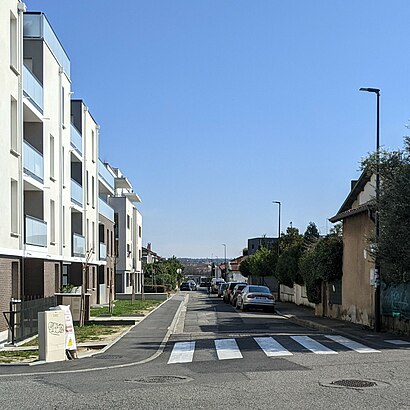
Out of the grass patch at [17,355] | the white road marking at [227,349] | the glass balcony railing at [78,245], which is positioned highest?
the glass balcony railing at [78,245]

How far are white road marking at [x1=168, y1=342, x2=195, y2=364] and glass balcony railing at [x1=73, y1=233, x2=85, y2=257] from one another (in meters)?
18.2

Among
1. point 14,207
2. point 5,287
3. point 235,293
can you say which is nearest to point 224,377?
point 5,287

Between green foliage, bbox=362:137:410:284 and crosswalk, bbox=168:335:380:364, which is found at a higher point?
green foliage, bbox=362:137:410:284

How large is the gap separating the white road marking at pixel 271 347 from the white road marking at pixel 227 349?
67 centimetres

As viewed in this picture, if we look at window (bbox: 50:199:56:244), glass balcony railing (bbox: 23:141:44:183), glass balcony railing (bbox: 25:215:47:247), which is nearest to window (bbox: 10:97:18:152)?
glass balcony railing (bbox: 23:141:44:183)

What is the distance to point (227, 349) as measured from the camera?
18219mm

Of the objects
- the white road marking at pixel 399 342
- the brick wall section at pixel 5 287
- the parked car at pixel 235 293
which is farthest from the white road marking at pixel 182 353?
the parked car at pixel 235 293

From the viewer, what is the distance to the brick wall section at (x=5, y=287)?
74.7ft

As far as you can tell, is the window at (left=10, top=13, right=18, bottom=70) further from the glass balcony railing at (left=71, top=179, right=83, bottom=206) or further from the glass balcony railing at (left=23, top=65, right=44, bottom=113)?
the glass balcony railing at (left=71, top=179, right=83, bottom=206)

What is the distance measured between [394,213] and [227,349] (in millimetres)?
6455

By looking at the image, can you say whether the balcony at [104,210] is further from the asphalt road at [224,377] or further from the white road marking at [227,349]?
the white road marking at [227,349]

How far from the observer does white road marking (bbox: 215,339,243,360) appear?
54.2 ft

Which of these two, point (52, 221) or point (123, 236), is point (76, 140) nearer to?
point (52, 221)

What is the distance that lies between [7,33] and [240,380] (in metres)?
16.0
